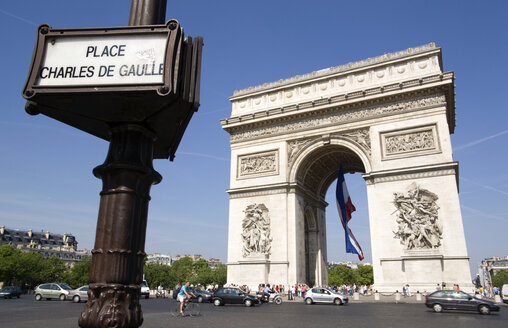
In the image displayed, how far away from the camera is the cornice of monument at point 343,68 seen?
22.1 m

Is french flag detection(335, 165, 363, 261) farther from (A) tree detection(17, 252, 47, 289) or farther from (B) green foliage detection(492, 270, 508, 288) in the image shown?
(B) green foliage detection(492, 270, 508, 288)

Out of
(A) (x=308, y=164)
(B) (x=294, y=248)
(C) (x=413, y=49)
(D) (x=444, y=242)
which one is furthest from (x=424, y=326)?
(C) (x=413, y=49)

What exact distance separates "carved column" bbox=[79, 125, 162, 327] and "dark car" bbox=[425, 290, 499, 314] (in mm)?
16071

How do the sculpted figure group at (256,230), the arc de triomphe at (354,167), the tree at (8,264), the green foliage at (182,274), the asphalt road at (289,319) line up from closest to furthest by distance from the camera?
the asphalt road at (289,319) → the arc de triomphe at (354,167) → the sculpted figure group at (256,230) → the tree at (8,264) → the green foliage at (182,274)

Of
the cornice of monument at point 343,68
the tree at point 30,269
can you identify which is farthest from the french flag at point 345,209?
the tree at point 30,269

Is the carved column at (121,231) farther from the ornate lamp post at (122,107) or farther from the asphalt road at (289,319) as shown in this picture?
the asphalt road at (289,319)

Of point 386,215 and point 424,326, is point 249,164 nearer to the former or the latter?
point 386,215

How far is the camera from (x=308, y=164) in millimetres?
25078

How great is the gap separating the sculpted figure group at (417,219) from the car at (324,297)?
14.3 feet

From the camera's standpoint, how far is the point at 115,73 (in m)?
2.07

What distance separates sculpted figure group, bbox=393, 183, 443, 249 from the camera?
749 inches

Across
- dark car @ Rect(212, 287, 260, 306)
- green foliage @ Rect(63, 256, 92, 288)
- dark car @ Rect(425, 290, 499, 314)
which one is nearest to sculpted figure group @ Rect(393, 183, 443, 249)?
→ dark car @ Rect(425, 290, 499, 314)

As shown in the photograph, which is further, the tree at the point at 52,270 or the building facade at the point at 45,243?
the building facade at the point at 45,243

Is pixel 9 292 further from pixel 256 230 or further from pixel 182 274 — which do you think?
pixel 182 274
